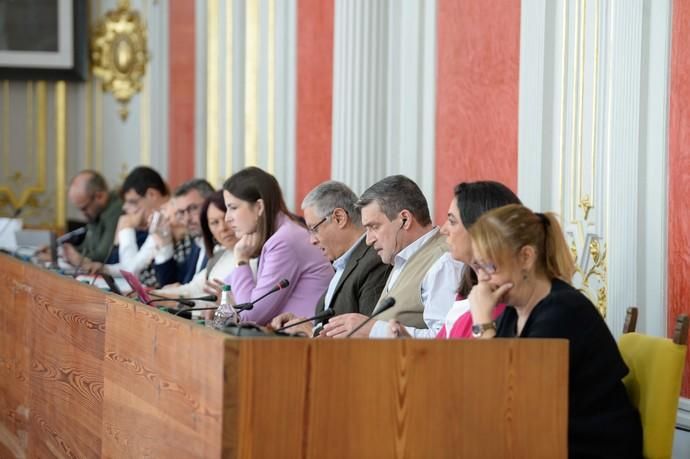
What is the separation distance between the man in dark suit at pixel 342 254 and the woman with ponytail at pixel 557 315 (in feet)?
4.65

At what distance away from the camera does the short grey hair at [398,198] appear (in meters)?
4.21

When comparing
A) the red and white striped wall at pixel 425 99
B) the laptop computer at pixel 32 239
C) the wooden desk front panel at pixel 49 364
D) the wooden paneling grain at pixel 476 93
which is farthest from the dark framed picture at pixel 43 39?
the wooden paneling grain at pixel 476 93

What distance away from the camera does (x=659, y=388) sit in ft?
A: 9.98

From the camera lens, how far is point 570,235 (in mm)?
4477

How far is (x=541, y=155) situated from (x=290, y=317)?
1.10 meters

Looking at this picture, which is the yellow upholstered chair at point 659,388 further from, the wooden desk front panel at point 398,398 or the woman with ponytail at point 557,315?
the wooden desk front panel at point 398,398

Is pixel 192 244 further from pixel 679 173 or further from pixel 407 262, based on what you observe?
pixel 679 173

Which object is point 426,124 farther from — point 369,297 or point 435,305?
point 435,305

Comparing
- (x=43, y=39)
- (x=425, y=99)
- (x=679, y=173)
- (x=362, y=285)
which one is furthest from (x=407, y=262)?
(x=43, y=39)

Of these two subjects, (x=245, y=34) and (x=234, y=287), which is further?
(x=245, y=34)

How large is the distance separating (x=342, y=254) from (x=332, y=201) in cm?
20

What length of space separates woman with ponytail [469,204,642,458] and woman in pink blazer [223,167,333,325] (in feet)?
6.54

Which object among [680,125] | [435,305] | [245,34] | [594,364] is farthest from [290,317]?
[245,34]

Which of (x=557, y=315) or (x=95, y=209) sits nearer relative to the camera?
(x=557, y=315)
